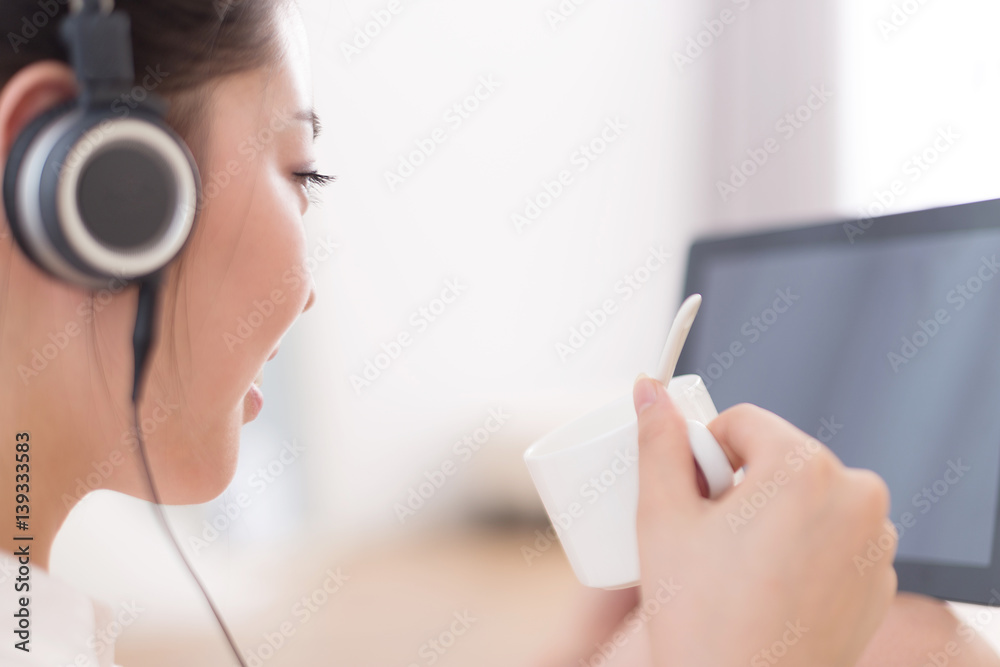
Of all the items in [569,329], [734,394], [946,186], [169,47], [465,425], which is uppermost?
[169,47]

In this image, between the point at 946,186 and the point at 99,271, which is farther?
the point at 946,186

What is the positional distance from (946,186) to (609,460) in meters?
0.92

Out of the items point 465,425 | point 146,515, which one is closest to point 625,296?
point 465,425

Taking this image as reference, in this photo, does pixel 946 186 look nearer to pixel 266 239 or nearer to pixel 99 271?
pixel 266 239

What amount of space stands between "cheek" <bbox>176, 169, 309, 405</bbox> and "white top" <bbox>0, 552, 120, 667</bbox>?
0.15 metres

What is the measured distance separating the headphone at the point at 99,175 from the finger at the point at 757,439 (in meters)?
0.31

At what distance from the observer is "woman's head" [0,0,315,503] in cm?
41

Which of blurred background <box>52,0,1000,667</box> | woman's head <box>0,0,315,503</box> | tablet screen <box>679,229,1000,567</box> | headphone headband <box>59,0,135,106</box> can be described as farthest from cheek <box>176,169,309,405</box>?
blurred background <box>52,0,1000,667</box>

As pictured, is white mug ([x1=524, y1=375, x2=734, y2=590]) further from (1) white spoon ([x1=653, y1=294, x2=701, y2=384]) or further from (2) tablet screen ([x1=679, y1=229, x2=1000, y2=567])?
(2) tablet screen ([x1=679, y1=229, x2=1000, y2=567])

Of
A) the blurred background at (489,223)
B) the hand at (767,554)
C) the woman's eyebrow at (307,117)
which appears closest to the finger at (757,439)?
the hand at (767,554)

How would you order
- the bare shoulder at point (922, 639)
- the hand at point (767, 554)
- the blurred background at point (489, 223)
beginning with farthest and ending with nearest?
the blurred background at point (489, 223), the bare shoulder at point (922, 639), the hand at point (767, 554)

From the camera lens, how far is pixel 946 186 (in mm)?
1036

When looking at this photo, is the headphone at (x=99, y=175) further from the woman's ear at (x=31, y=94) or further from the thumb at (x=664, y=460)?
the thumb at (x=664, y=460)

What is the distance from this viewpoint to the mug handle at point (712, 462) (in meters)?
0.36
